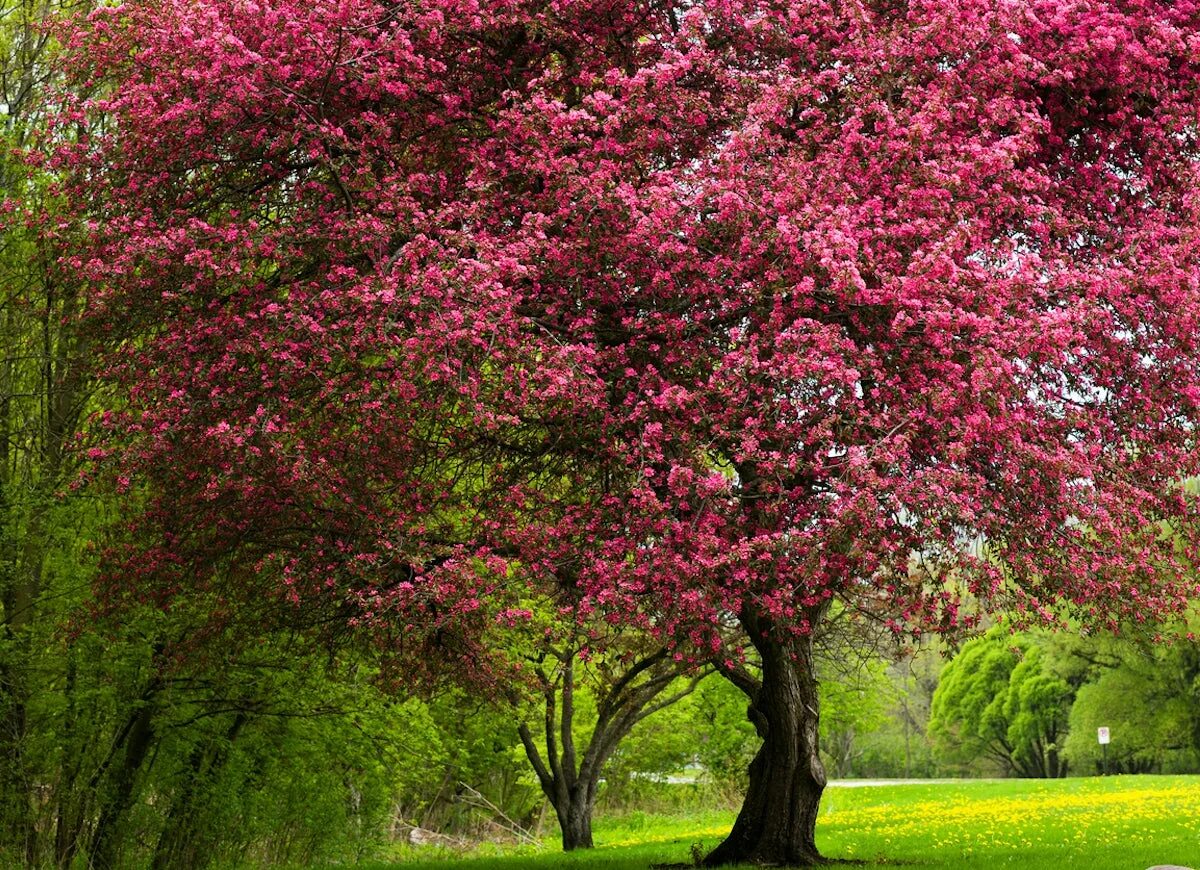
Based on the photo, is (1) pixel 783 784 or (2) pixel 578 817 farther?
(2) pixel 578 817

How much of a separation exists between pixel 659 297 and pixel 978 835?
12747 mm

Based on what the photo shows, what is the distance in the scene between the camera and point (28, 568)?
14.7 metres

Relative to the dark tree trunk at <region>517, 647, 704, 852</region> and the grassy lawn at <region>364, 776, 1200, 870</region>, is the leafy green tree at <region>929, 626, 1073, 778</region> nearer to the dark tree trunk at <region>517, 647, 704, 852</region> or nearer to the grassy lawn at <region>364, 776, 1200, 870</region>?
the grassy lawn at <region>364, 776, 1200, 870</region>

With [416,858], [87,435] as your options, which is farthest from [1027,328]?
[416,858]

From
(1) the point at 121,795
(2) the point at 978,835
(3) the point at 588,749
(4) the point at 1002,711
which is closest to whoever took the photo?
(1) the point at 121,795

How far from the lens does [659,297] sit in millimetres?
11406

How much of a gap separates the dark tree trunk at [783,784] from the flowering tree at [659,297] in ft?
4.80

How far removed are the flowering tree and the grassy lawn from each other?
406 centimetres

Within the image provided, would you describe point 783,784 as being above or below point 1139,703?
above

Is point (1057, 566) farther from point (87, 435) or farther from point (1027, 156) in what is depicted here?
point (87, 435)

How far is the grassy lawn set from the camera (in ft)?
49.8

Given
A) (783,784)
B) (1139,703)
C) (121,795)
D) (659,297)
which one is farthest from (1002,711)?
(659,297)

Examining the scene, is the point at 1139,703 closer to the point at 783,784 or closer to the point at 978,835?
the point at 978,835

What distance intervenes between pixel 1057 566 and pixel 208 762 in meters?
12.5
